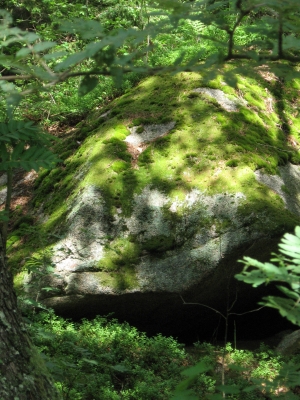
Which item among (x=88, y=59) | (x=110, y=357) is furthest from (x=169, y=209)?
(x=88, y=59)

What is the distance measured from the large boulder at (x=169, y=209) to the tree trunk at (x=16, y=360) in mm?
2307

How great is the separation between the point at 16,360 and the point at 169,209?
10.2ft

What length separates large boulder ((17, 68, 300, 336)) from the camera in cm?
484

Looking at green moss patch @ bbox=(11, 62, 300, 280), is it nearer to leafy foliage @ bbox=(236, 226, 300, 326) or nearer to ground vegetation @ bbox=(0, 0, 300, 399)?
ground vegetation @ bbox=(0, 0, 300, 399)

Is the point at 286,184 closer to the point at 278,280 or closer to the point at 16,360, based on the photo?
the point at 16,360

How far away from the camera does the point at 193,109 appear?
589cm

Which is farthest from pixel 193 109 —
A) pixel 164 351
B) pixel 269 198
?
pixel 164 351

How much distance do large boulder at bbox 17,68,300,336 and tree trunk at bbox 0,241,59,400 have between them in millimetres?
2307

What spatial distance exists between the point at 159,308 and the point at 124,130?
7.20 feet

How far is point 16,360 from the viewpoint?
2.20 m

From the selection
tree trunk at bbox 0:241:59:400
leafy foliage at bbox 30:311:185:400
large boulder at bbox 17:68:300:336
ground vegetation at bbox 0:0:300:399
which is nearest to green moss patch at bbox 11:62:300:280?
large boulder at bbox 17:68:300:336

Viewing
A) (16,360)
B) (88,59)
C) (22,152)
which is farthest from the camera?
(22,152)

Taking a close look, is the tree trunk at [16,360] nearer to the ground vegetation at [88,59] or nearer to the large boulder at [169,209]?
the ground vegetation at [88,59]

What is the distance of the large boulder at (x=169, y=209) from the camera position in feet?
15.9
